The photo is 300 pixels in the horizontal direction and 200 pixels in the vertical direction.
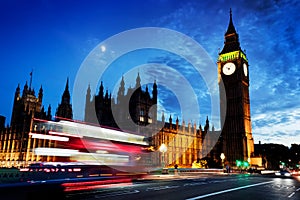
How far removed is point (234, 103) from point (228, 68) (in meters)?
12.0

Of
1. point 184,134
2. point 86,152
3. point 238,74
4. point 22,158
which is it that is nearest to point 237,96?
point 238,74

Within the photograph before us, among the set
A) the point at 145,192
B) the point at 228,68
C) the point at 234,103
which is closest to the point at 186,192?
the point at 145,192

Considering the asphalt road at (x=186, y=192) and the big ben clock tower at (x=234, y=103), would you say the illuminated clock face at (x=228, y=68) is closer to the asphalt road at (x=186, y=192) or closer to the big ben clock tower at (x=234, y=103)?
the big ben clock tower at (x=234, y=103)

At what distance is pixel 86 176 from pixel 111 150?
118 inches

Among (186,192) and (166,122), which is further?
(166,122)

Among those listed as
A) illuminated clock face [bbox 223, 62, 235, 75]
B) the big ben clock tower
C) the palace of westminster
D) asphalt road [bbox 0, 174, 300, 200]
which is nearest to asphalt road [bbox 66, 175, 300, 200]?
asphalt road [bbox 0, 174, 300, 200]

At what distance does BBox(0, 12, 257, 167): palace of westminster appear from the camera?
60344mm

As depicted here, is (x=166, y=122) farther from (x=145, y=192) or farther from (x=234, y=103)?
(x=145, y=192)

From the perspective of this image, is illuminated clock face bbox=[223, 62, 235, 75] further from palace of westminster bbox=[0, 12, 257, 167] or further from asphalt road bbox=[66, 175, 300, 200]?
asphalt road bbox=[66, 175, 300, 200]

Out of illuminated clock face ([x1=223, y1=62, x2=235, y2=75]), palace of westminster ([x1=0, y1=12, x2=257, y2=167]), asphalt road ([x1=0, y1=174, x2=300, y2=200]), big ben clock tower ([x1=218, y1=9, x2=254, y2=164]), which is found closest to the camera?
asphalt road ([x1=0, y1=174, x2=300, y2=200])

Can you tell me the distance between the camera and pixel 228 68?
270ft

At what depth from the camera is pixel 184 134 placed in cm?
6988

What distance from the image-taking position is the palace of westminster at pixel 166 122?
6034 cm

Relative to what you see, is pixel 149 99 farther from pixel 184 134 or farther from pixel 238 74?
pixel 238 74
